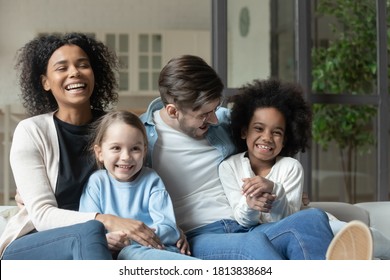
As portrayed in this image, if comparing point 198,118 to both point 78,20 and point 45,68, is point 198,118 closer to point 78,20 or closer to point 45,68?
point 45,68

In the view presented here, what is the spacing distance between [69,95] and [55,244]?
0.27 m

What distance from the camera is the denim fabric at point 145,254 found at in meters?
0.96

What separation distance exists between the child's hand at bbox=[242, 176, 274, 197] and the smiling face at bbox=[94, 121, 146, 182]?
0.58 ft

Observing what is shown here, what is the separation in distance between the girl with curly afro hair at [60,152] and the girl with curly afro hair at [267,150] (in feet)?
0.64

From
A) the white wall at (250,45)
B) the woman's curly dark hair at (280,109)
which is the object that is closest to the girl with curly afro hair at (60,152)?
the woman's curly dark hair at (280,109)

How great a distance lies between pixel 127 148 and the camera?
104 cm

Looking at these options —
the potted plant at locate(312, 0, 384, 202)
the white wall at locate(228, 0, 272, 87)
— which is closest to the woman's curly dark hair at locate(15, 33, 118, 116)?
the white wall at locate(228, 0, 272, 87)

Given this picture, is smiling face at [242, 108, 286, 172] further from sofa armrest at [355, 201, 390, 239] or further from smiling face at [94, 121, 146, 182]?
sofa armrest at [355, 201, 390, 239]

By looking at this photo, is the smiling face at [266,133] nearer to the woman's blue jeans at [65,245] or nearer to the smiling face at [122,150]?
Answer: the smiling face at [122,150]

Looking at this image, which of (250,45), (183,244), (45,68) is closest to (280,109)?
(183,244)

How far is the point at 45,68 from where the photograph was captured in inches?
45.3
